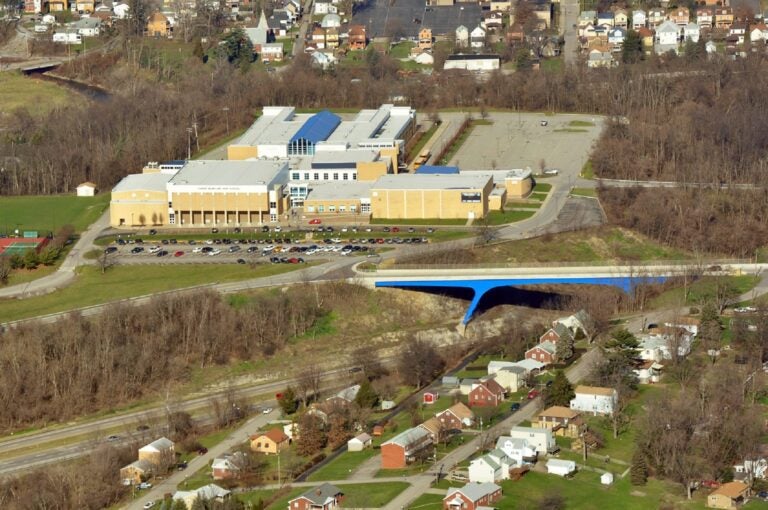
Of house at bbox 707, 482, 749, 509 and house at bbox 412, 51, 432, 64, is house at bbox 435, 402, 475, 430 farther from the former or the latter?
house at bbox 412, 51, 432, 64

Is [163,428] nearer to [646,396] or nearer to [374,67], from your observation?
[646,396]

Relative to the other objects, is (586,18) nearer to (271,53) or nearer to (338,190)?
(271,53)

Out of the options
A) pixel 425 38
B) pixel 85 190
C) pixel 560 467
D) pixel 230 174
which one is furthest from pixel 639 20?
pixel 560 467

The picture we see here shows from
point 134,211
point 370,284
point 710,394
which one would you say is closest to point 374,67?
point 134,211

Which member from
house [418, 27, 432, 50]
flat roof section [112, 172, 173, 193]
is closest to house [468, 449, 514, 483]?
flat roof section [112, 172, 173, 193]

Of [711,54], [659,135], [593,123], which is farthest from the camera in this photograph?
[711,54]

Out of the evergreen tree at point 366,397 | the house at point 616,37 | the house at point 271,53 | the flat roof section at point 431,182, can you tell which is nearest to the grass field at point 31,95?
the house at point 271,53
